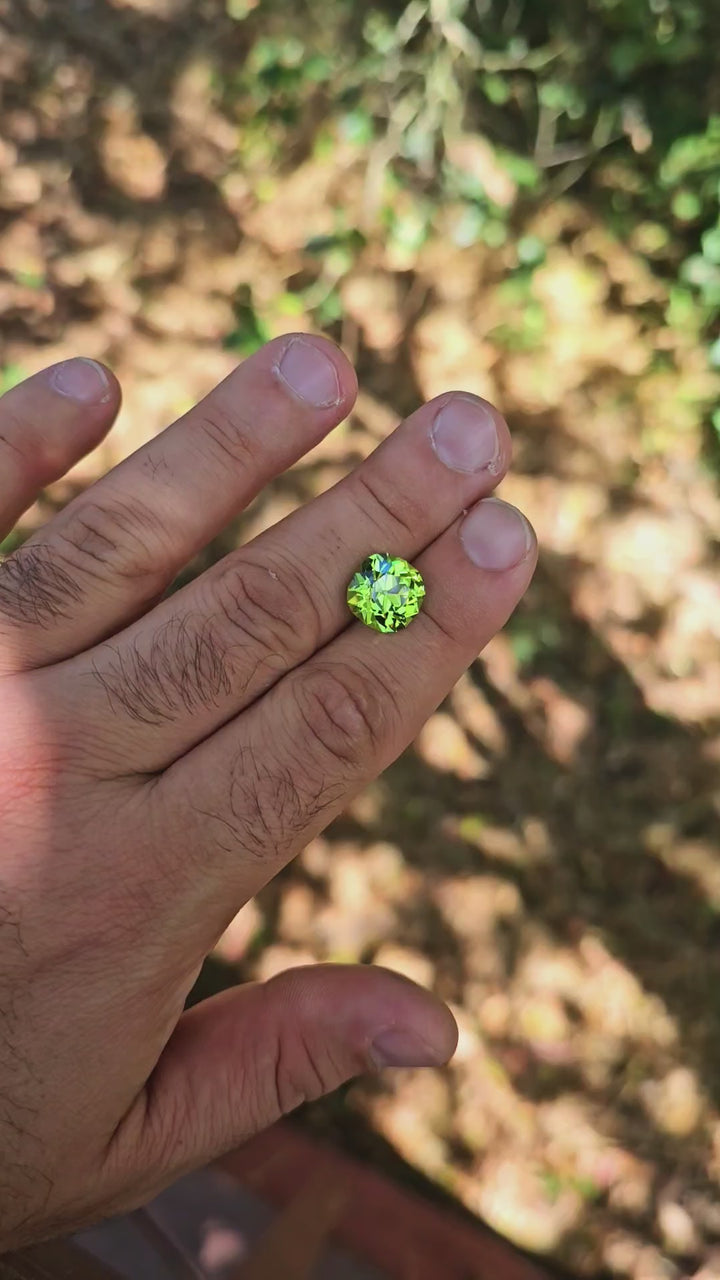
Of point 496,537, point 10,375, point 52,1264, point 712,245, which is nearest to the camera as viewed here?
point 496,537

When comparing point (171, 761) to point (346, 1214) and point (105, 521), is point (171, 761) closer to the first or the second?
point (105, 521)

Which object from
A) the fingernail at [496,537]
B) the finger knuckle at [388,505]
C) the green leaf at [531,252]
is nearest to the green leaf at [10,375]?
the green leaf at [531,252]

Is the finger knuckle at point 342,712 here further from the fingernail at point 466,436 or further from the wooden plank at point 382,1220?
the wooden plank at point 382,1220

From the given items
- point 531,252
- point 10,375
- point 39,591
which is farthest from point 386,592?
point 10,375

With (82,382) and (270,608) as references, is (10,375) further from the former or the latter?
(270,608)

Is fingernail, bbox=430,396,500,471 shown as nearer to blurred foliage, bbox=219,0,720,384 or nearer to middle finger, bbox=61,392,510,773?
middle finger, bbox=61,392,510,773

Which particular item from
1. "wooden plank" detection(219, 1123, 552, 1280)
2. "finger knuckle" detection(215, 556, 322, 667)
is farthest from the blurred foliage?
"wooden plank" detection(219, 1123, 552, 1280)
